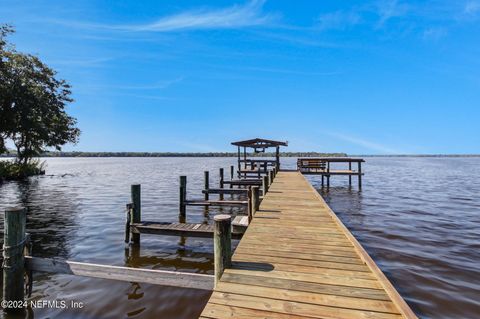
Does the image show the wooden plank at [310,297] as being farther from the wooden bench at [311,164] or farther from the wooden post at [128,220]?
the wooden bench at [311,164]

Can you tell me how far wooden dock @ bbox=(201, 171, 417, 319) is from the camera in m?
3.29

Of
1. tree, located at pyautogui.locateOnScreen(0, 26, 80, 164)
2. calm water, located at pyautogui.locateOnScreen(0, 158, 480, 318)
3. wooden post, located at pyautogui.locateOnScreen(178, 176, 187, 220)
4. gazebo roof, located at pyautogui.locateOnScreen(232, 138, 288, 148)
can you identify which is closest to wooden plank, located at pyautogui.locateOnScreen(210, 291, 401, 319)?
calm water, located at pyautogui.locateOnScreen(0, 158, 480, 318)

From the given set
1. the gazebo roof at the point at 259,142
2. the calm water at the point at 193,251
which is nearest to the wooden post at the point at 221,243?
the calm water at the point at 193,251

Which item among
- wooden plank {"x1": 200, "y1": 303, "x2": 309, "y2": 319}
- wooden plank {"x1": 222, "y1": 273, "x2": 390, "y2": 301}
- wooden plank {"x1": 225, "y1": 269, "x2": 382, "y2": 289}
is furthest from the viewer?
wooden plank {"x1": 225, "y1": 269, "x2": 382, "y2": 289}

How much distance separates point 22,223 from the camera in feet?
15.7

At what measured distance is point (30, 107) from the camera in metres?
26.6

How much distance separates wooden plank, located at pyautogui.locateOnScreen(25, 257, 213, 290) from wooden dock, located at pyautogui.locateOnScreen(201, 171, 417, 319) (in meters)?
0.46

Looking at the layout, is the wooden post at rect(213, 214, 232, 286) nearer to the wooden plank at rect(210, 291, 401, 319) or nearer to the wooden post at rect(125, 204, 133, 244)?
the wooden plank at rect(210, 291, 401, 319)

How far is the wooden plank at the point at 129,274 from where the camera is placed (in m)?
4.24

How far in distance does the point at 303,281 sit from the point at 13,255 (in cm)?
486

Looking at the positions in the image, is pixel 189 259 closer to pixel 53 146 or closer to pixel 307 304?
pixel 307 304

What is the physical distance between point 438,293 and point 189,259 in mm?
5980

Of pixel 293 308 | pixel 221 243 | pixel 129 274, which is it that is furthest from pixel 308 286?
pixel 129 274

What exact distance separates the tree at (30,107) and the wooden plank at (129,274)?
2682cm
